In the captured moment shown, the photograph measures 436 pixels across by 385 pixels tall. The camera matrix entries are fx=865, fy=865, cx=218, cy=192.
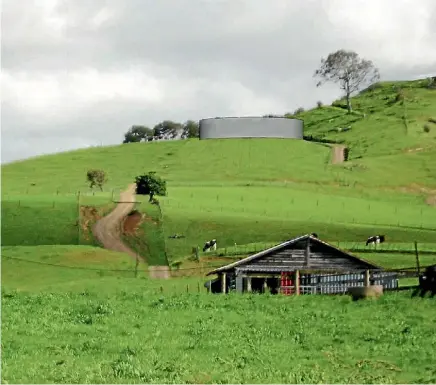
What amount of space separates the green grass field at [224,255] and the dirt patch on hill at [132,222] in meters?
0.95

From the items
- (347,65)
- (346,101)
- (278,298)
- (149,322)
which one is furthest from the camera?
(346,101)

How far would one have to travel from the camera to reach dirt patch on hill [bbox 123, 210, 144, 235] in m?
73.0

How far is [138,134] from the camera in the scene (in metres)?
192

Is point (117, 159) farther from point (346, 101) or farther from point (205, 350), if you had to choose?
point (205, 350)

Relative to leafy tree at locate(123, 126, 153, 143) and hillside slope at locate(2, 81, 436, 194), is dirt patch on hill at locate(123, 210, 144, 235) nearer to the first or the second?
hillside slope at locate(2, 81, 436, 194)

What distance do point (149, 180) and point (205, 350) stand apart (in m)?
68.2

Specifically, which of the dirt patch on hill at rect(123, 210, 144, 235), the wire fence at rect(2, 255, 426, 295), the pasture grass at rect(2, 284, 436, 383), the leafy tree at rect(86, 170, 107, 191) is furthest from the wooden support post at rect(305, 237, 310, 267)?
the leafy tree at rect(86, 170, 107, 191)

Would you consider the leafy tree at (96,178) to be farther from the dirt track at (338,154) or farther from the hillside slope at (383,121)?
the hillside slope at (383,121)

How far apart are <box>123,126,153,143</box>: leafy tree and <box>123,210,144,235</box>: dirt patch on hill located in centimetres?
11225

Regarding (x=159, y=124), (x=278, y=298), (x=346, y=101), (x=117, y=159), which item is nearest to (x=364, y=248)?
(x=278, y=298)

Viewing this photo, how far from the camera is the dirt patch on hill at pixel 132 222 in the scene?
240 ft

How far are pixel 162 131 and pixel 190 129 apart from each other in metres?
11.9

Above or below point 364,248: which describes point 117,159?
above

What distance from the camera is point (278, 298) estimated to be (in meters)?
35.9
